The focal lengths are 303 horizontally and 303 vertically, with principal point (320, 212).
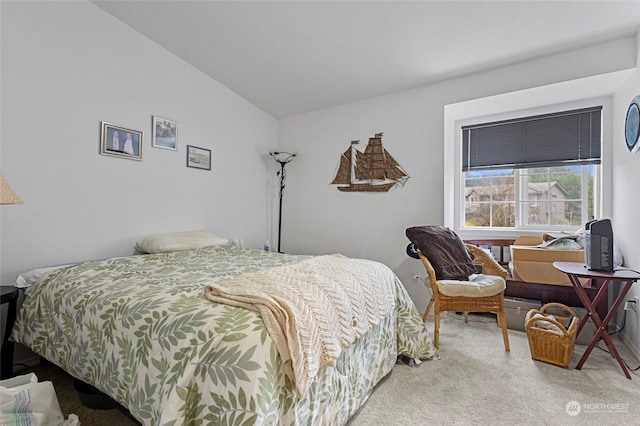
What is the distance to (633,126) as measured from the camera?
225 centimetres

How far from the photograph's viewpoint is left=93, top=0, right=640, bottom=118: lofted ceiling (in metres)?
2.16

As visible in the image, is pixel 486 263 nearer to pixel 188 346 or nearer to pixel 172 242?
pixel 188 346

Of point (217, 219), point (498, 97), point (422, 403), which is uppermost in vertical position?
point (498, 97)

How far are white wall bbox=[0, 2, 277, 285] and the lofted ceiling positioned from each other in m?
0.29

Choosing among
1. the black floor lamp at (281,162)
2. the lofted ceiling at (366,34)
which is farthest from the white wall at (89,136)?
the black floor lamp at (281,162)

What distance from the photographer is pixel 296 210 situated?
408cm

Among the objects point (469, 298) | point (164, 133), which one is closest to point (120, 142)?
point (164, 133)

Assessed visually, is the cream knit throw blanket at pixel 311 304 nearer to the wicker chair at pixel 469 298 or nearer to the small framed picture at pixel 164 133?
the wicker chair at pixel 469 298

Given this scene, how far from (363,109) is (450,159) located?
115 centimetres

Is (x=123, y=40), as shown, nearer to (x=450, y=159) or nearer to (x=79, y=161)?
(x=79, y=161)

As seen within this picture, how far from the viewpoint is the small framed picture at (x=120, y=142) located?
2467 mm

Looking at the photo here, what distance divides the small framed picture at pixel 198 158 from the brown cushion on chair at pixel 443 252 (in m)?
2.22

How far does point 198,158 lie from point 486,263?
10.1 ft

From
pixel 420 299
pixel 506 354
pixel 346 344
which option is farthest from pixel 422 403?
pixel 420 299
